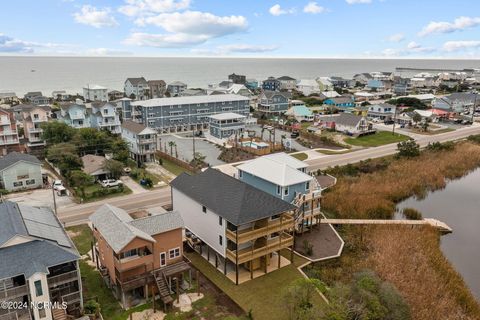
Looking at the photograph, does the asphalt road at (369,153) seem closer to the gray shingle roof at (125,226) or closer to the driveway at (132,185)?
the driveway at (132,185)

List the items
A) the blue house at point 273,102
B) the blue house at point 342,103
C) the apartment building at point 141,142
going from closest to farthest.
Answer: the apartment building at point 141,142 → the blue house at point 273,102 → the blue house at point 342,103

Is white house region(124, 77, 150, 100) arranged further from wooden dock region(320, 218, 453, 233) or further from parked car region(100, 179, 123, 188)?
wooden dock region(320, 218, 453, 233)

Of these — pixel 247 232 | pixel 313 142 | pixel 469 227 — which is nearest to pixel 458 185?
pixel 469 227

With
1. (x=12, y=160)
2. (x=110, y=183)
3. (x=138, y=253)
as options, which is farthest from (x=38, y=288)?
(x=12, y=160)

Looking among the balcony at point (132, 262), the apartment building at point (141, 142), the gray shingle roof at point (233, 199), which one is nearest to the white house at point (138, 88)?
the apartment building at point (141, 142)

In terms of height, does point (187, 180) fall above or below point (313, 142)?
above

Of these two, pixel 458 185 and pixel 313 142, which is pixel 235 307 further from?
pixel 313 142
